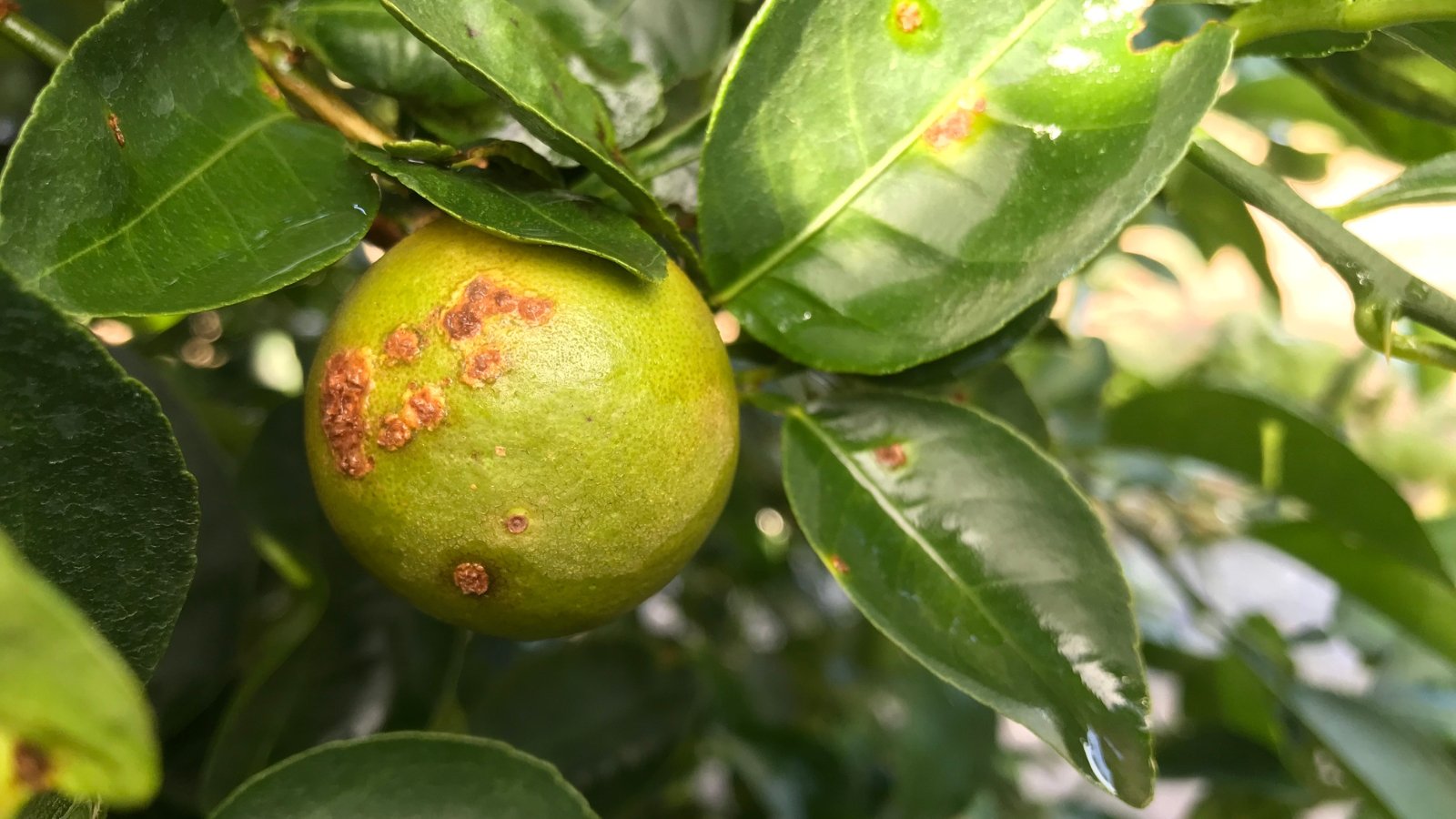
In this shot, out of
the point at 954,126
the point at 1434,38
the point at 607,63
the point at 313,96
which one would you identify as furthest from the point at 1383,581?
the point at 313,96

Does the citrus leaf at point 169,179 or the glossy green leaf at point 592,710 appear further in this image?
the glossy green leaf at point 592,710

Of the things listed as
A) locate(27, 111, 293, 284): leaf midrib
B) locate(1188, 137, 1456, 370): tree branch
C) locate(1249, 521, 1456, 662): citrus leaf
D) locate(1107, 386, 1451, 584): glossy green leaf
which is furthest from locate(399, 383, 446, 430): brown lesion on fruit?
locate(1249, 521, 1456, 662): citrus leaf

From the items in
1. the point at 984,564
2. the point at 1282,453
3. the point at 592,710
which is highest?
the point at 984,564

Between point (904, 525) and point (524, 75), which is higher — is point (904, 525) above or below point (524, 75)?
below

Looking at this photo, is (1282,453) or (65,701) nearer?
(65,701)

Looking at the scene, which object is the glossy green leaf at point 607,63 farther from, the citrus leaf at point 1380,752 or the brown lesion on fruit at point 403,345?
the citrus leaf at point 1380,752

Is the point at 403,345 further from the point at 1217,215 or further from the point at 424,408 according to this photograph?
the point at 1217,215

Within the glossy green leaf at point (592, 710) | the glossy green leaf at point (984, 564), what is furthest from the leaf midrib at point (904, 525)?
the glossy green leaf at point (592, 710)

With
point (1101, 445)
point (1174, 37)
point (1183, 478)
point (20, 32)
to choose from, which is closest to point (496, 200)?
point (20, 32)
